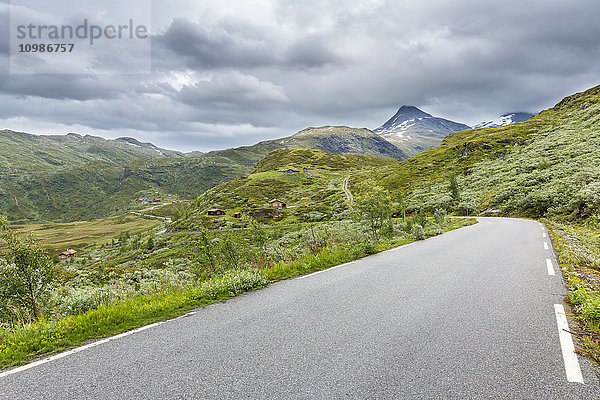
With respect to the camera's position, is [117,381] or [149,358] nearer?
[117,381]

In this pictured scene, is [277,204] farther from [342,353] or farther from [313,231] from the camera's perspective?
[342,353]

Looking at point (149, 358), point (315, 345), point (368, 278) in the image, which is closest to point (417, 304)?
point (368, 278)

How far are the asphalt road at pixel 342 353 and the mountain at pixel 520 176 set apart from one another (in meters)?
19.8

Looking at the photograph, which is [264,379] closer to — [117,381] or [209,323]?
[117,381]

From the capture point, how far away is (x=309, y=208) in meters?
96.4

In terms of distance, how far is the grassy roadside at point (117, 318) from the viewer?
4.84 m

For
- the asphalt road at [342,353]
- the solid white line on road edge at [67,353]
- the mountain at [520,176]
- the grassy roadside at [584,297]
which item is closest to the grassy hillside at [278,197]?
the mountain at [520,176]

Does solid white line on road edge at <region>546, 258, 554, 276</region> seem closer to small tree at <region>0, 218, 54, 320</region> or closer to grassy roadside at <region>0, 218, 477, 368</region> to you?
grassy roadside at <region>0, 218, 477, 368</region>

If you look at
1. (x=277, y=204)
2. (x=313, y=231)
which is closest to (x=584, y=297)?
(x=313, y=231)

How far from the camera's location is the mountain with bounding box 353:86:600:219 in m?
35.1

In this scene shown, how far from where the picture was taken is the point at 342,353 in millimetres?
4395

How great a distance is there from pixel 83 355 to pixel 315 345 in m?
3.93

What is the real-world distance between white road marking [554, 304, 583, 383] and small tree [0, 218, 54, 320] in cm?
1141

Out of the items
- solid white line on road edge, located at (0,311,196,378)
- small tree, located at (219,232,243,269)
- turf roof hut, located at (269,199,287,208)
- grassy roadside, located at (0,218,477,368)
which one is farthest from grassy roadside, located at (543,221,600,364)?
turf roof hut, located at (269,199,287,208)
